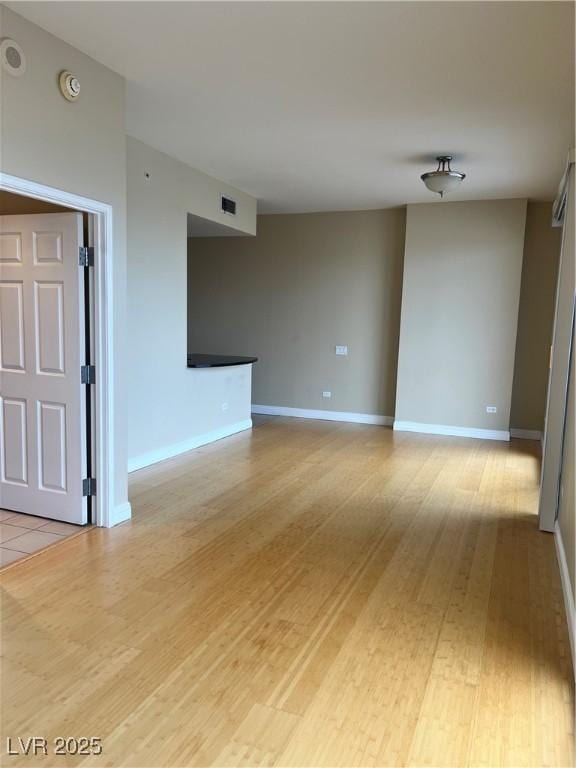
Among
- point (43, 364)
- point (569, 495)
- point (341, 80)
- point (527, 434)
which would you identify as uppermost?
point (341, 80)

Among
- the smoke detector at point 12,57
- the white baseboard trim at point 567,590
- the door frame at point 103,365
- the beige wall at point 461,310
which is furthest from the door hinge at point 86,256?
the beige wall at point 461,310

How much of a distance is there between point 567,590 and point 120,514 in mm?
2704

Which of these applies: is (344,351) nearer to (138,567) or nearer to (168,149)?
(168,149)

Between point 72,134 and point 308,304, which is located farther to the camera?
point 308,304

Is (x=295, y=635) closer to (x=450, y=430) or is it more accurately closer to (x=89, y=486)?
(x=89, y=486)

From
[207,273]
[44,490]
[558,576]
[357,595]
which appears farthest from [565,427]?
[207,273]

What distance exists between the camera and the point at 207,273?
26.6 feet

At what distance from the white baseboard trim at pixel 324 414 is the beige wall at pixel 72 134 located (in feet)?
14.0

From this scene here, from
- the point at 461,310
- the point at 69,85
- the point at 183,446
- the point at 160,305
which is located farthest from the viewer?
the point at 461,310

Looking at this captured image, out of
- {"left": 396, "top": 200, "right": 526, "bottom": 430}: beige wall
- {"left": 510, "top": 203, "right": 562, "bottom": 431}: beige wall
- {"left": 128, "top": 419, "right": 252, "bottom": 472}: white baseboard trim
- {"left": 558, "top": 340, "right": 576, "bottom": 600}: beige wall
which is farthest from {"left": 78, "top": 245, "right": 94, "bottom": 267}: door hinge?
{"left": 510, "top": 203, "right": 562, "bottom": 431}: beige wall

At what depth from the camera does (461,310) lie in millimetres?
6699

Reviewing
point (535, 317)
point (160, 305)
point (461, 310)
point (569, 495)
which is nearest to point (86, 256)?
point (160, 305)

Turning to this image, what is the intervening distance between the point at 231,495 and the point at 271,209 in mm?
4364

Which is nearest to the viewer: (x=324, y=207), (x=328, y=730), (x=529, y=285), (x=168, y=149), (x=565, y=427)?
(x=328, y=730)
